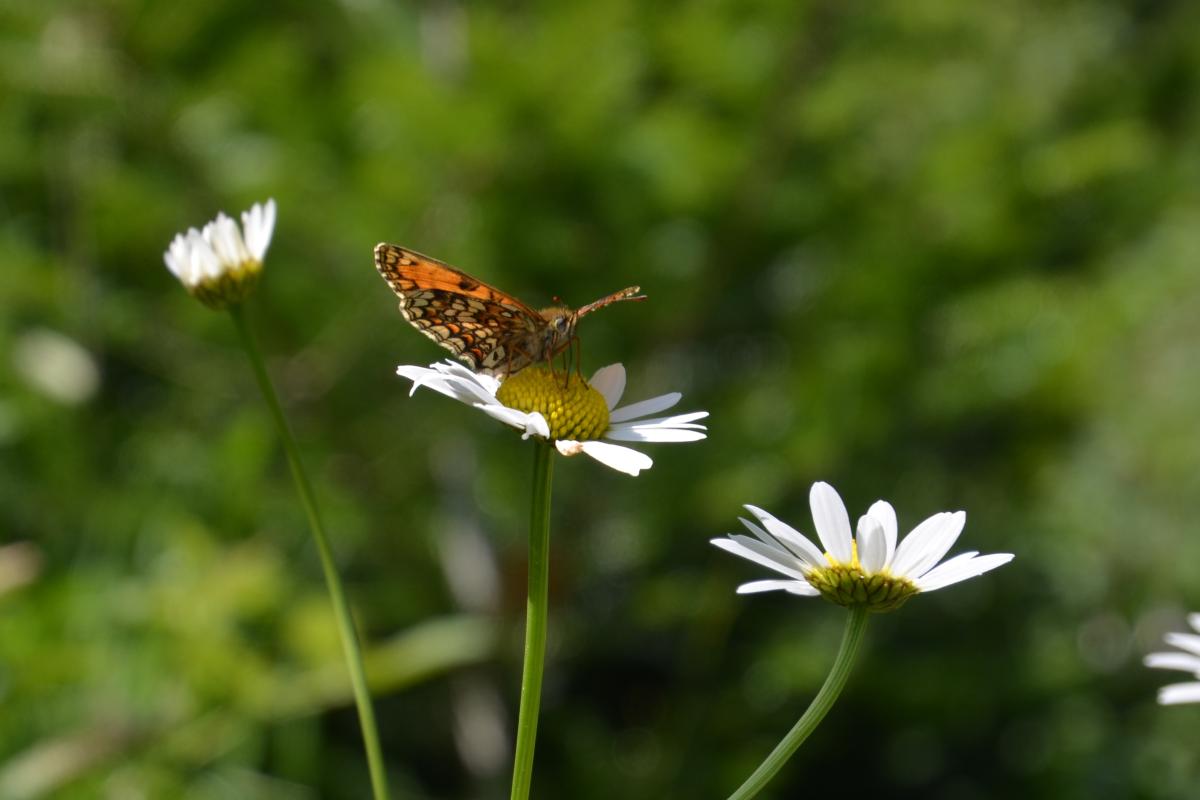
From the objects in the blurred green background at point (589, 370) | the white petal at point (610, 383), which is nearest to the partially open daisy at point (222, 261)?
the white petal at point (610, 383)

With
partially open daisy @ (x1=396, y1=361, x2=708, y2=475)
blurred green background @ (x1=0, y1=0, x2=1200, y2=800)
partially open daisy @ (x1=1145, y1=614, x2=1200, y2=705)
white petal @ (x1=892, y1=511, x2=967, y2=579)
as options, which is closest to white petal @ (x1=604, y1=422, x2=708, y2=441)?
partially open daisy @ (x1=396, y1=361, x2=708, y2=475)

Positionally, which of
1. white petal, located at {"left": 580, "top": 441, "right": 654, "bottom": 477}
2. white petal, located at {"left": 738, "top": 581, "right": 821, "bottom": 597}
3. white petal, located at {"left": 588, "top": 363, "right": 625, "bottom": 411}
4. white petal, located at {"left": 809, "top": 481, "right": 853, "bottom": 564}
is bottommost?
white petal, located at {"left": 738, "top": 581, "right": 821, "bottom": 597}

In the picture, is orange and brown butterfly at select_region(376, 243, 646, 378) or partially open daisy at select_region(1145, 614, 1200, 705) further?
orange and brown butterfly at select_region(376, 243, 646, 378)

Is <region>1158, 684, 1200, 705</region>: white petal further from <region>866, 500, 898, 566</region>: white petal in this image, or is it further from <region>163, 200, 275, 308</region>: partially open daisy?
<region>163, 200, 275, 308</region>: partially open daisy

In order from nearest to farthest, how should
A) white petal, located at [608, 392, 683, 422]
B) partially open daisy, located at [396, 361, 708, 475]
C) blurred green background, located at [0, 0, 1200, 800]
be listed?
partially open daisy, located at [396, 361, 708, 475]
white petal, located at [608, 392, 683, 422]
blurred green background, located at [0, 0, 1200, 800]

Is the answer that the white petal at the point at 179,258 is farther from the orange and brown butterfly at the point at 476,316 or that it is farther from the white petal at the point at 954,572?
the white petal at the point at 954,572

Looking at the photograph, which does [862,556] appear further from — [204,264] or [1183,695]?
[204,264]
